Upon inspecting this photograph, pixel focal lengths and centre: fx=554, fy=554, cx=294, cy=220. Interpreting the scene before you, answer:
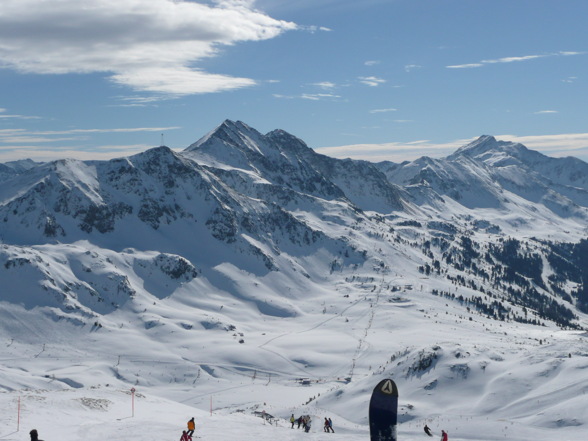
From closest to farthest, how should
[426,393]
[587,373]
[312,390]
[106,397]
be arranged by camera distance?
A: [106,397] < [587,373] < [426,393] < [312,390]

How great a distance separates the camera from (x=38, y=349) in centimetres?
17650

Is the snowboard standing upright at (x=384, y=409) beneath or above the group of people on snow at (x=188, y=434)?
above

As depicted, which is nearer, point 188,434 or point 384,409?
point 384,409

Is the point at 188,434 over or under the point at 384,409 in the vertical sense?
under

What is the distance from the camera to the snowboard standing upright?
94.0 feet

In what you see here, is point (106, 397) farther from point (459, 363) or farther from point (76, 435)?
point (459, 363)

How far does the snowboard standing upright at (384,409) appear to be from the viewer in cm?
2866

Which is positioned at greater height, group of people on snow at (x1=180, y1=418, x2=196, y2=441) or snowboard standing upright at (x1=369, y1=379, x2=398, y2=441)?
snowboard standing upright at (x1=369, y1=379, x2=398, y2=441)

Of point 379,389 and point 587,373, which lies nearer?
point 379,389

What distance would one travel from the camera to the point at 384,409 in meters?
28.8

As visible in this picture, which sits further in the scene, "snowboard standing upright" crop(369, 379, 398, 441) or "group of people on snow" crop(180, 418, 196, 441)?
"group of people on snow" crop(180, 418, 196, 441)

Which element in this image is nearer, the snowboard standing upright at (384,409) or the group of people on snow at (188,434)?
the snowboard standing upright at (384,409)

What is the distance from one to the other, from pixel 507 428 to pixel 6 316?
590 ft

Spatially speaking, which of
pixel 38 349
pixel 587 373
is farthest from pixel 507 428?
pixel 38 349
